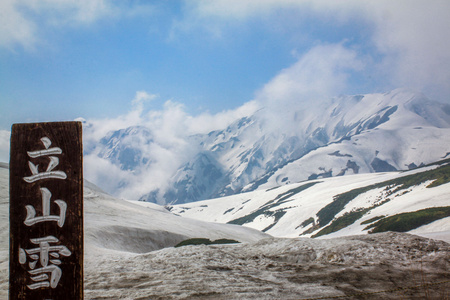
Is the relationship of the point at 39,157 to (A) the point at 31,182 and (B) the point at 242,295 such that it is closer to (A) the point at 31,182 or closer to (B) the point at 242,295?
(A) the point at 31,182

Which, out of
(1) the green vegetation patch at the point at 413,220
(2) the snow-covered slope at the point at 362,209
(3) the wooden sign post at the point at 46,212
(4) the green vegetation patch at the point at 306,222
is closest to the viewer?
(3) the wooden sign post at the point at 46,212

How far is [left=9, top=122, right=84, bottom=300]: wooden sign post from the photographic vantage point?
4.41m

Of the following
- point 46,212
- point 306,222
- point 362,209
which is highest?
point 362,209

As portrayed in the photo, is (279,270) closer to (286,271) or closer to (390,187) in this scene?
(286,271)

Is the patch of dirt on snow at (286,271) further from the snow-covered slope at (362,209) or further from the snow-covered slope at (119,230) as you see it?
the snow-covered slope at (362,209)

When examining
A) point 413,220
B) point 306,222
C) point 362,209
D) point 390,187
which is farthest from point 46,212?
point 390,187

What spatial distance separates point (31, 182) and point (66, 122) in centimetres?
81

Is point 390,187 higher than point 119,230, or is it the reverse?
point 390,187

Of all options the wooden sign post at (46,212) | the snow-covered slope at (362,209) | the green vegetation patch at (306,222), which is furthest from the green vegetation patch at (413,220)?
the wooden sign post at (46,212)

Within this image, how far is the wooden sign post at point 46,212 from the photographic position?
4.41 m

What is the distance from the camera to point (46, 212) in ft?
14.7

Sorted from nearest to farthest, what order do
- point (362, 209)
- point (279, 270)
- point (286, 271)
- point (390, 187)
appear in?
point (286, 271) < point (279, 270) < point (362, 209) < point (390, 187)

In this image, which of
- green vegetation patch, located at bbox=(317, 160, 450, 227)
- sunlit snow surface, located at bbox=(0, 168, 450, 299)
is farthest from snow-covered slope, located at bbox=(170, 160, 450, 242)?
sunlit snow surface, located at bbox=(0, 168, 450, 299)

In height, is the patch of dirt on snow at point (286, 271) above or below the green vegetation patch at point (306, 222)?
below
